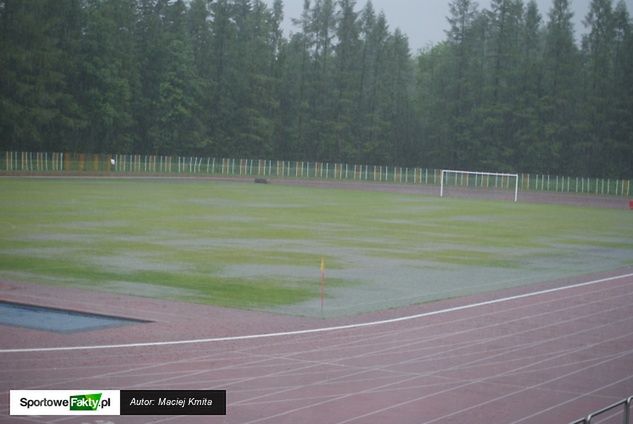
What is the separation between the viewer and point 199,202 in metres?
56.8

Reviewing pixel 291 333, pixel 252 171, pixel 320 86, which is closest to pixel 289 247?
pixel 291 333

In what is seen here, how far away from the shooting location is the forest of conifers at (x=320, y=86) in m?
103

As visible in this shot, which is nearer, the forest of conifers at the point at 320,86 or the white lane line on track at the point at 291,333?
the white lane line on track at the point at 291,333

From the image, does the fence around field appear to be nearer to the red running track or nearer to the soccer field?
the soccer field

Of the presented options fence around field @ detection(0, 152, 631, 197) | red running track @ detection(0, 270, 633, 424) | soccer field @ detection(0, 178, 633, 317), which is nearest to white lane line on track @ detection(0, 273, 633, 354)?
red running track @ detection(0, 270, 633, 424)

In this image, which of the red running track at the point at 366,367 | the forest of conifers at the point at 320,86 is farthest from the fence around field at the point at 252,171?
the red running track at the point at 366,367

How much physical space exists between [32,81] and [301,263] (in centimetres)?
7469

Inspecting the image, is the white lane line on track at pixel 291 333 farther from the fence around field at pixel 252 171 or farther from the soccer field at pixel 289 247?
the fence around field at pixel 252 171

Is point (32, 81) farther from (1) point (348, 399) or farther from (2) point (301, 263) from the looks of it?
(1) point (348, 399)

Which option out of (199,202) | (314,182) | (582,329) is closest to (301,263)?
(582,329)

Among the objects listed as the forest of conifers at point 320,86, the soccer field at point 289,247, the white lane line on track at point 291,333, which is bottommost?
the soccer field at point 289,247

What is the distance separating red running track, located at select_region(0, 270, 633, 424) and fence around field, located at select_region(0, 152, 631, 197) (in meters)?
65.7

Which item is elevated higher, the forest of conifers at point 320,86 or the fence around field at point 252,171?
the forest of conifers at point 320,86

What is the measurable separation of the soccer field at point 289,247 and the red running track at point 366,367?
2.74m
